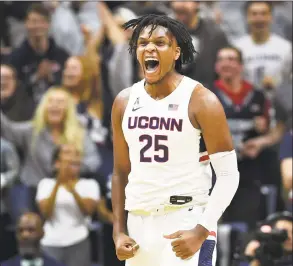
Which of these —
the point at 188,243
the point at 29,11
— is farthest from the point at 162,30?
the point at 29,11

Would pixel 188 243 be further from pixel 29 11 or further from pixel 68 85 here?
pixel 29 11

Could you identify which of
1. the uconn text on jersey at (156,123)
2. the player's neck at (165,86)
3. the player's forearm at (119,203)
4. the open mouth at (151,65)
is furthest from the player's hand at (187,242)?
the open mouth at (151,65)

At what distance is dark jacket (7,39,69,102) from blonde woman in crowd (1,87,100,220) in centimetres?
50

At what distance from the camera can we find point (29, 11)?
28.9ft

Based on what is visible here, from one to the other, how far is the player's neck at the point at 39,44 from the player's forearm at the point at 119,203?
4452 mm

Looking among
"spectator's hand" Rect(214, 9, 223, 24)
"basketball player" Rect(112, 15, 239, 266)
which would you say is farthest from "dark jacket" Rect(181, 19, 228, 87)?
"basketball player" Rect(112, 15, 239, 266)

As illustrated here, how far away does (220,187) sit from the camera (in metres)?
4.23

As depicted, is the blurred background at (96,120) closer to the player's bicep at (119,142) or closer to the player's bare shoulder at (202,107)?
the player's bicep at (119,142)

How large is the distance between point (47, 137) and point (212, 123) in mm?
4183

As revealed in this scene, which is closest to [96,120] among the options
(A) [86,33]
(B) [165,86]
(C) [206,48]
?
(A) [86,33]

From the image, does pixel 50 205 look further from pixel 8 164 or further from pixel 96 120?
pixel 96 120

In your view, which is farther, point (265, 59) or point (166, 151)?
point (265, 59)

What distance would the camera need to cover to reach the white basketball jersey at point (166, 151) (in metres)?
4.24

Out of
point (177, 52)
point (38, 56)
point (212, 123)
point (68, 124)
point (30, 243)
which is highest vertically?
point (38, 56)
